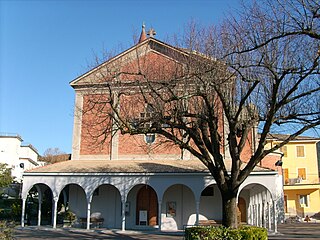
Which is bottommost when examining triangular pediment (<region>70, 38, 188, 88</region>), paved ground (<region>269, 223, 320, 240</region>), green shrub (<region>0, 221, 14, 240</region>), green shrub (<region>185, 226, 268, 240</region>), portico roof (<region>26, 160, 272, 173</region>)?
paved ground (<region>269, 223, 320, 240</region>)

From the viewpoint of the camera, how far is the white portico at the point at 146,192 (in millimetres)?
22656

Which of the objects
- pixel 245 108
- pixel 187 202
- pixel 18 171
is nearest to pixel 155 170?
pixel 187 202

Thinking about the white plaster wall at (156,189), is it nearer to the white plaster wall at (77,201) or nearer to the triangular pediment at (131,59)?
the white plaster wall at (77,201)

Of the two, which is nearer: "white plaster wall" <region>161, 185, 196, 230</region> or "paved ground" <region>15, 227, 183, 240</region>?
"paved ground" <region>15, 227, 183, 240</region>

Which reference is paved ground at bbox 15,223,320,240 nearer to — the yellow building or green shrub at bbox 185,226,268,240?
green shrub at bbox 185,226,268,240

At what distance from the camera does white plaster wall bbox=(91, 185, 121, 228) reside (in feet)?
81.9

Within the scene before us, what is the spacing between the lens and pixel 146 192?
25531mm

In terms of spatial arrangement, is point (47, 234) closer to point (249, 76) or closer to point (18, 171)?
point (249, 76)

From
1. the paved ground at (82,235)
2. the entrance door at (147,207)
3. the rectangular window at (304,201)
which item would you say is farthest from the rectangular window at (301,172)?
the paved ground at (82,235)

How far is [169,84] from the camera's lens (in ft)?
48.3

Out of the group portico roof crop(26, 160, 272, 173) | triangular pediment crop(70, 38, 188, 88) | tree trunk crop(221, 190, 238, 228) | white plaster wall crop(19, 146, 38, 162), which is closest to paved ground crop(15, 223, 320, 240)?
portico roof crop(26, 160, 272, 173)

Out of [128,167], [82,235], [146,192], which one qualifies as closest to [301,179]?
[146,192]

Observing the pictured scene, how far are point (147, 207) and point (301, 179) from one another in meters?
26.5

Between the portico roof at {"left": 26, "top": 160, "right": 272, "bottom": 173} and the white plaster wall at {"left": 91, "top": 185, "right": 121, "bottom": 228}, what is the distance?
1.73 meters
